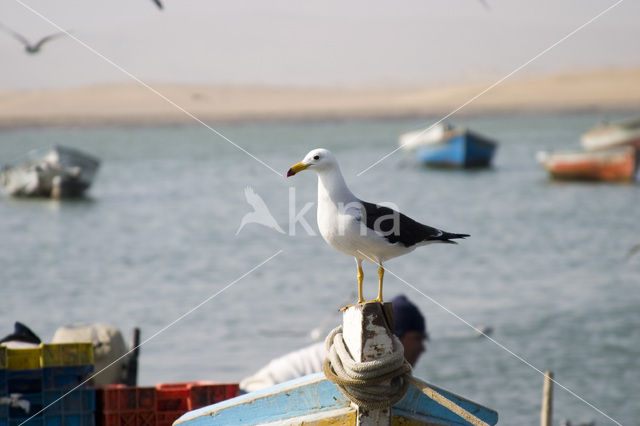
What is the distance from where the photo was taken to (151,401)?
21.3ft

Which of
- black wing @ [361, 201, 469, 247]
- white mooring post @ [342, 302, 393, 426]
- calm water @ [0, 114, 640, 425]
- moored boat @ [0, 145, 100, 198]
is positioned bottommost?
calm water @ [0, 114, 640, 425]

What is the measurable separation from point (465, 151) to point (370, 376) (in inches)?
1770

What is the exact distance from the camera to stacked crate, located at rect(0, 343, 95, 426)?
6.18 meters

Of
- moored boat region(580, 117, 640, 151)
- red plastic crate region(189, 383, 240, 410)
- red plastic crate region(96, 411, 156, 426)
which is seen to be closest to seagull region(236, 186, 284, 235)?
red plastic crate region(189, 383, 240, 410)

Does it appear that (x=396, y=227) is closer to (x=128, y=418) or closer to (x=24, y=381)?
(x=128, y=418)

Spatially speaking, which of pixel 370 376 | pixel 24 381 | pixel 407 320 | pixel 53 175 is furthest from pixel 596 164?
pixel 370 376

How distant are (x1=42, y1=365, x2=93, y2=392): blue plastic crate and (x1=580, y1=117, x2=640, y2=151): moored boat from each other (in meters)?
45.8

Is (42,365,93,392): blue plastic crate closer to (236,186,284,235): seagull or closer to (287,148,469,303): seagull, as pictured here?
(287,148,469,303): seagull

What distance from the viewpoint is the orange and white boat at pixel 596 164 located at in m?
40.6

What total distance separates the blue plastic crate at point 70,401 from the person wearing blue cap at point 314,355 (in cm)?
216

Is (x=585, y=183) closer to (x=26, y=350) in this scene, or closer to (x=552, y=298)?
(x=552, y=298)

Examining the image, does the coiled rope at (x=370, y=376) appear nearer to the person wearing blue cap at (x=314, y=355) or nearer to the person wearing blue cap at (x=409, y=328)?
the person wearing blue cap at (x=314, y=355)

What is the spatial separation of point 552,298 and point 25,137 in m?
76.9

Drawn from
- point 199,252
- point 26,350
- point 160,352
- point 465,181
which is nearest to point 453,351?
point 160,352
